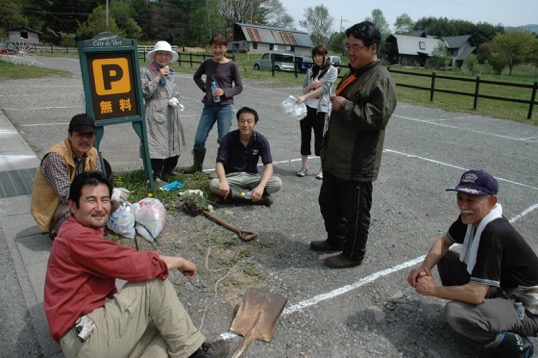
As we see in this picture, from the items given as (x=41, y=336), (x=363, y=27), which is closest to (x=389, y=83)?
(x=363, y=27)

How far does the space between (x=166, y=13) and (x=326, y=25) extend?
37.9 meters

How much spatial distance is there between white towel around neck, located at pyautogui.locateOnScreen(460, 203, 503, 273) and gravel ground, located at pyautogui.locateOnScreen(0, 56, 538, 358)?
1.87ft

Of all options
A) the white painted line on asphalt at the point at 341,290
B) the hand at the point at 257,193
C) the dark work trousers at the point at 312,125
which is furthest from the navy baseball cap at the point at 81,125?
the dark work trousers at the point at 312,125

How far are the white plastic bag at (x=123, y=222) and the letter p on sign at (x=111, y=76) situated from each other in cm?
130

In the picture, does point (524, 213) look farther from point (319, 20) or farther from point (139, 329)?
point (319, 20)

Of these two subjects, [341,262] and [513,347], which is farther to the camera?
[341,262]

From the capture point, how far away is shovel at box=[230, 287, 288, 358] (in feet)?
8.67

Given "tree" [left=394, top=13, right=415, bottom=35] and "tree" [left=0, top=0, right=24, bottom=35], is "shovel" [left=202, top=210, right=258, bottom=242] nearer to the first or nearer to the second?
"tree" [left=0, top=0, right=24, bottom=35]

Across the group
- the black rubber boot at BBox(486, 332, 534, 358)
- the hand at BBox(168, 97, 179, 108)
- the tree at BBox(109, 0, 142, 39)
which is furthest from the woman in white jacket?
the tree at BBox(109, 0, 142, 39)

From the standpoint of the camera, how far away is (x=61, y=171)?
334 centimetres

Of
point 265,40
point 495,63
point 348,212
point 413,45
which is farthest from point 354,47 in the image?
point 413,45

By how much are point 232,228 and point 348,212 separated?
1.24m

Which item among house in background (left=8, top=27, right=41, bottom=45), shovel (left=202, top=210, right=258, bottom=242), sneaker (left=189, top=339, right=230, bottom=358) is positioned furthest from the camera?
house in background (left=8, top=27, right=41, bottom=45)

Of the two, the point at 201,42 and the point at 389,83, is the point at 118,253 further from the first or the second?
the point at 201,42
